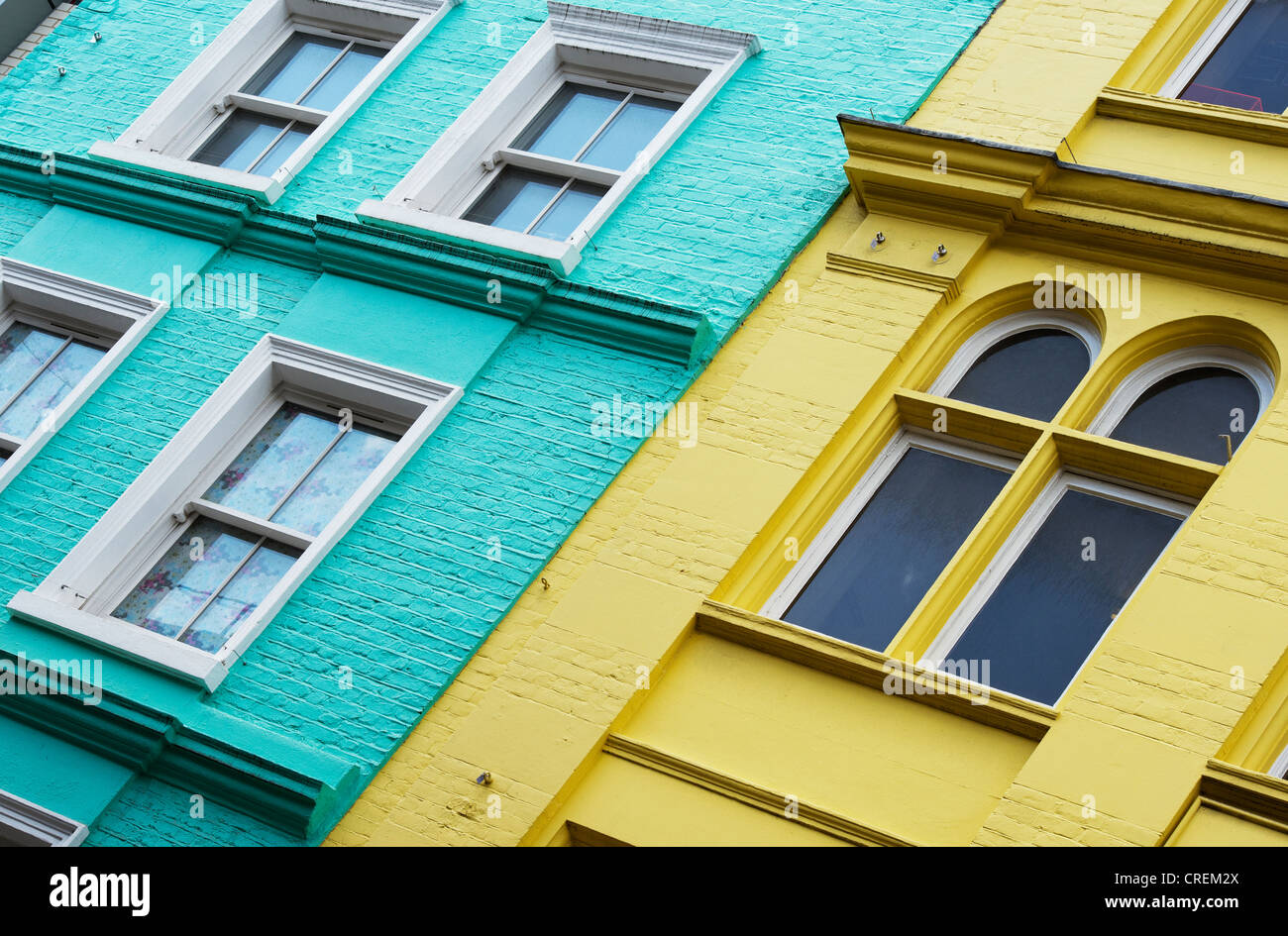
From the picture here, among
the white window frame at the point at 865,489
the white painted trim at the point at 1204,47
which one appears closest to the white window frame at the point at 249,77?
the white window frame at the point at 865,489

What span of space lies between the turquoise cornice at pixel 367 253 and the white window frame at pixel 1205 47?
12.5 ft

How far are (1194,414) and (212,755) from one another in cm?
616

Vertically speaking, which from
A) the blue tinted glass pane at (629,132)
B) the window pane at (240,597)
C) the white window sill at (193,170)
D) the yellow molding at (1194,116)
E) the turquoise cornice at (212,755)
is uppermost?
the blue tinted glass pane at (629,132)

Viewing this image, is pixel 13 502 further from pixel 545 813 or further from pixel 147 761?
pixel 545 813

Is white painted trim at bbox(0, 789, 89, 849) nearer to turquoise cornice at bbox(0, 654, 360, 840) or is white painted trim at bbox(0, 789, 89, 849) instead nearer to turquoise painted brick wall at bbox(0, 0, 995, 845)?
turquoise painted brick wall at bbox(0, 0, 995, 845)

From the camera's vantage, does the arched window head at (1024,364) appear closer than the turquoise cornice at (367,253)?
Yes

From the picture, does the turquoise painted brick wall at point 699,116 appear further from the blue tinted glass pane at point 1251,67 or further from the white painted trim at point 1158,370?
the white painted trim at point 1158,370

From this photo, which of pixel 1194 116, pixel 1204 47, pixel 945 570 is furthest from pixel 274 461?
pixel 1204 47

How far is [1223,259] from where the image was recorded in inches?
353

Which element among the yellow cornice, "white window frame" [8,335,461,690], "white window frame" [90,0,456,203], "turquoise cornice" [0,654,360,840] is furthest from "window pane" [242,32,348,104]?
"turquoise cornice" [0,654,360,840]

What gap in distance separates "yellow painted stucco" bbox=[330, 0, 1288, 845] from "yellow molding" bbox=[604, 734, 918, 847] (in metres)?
0.02

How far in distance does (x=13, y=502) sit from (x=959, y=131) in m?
7.09

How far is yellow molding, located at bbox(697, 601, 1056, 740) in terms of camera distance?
7727mm

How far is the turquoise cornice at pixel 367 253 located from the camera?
10016 millimetres
